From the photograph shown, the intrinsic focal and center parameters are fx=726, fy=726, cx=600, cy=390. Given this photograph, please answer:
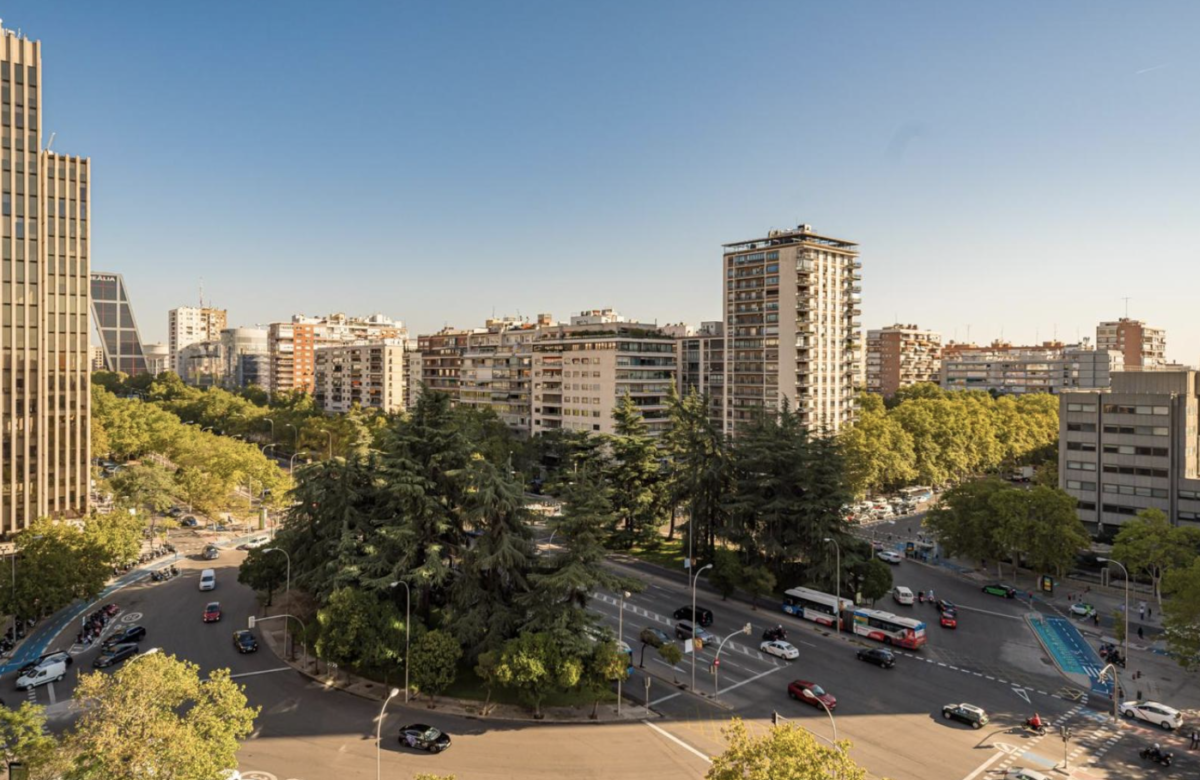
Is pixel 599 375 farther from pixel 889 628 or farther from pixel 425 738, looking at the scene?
pixel 425 738

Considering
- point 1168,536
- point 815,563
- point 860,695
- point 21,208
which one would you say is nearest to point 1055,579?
point 1168,536

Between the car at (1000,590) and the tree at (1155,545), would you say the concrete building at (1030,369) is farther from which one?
the car at (1000,590)

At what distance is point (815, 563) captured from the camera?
56344 millimetres

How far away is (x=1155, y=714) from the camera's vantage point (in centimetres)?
3781

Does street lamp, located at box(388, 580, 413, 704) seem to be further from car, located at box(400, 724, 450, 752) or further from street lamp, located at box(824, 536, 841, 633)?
street lamp, located at box(824, 536, 841, 633)

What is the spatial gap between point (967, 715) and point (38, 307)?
81.0 m

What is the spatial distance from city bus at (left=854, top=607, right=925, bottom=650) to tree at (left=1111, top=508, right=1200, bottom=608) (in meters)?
22.2

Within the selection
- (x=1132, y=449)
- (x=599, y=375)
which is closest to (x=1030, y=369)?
(x=1132, y=449)

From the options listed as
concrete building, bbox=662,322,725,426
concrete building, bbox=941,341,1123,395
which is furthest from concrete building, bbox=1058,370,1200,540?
concrete building, bbox=941,341,1123,395

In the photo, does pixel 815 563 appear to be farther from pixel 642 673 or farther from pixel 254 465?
pixel 254 465

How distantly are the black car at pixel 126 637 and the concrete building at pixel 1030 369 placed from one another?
588 feet

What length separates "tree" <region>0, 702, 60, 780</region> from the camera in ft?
72.5

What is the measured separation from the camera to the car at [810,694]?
128 feet

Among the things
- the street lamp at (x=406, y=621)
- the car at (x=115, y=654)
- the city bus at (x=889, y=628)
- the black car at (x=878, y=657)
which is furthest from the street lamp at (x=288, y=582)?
the city bus at (x=889, y=628)
